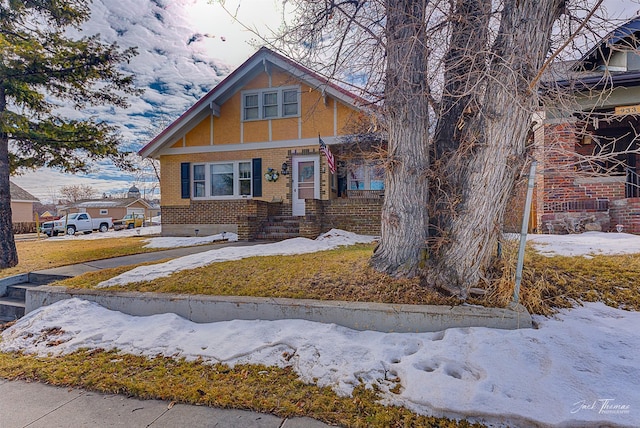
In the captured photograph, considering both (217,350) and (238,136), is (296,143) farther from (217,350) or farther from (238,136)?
(217,350)

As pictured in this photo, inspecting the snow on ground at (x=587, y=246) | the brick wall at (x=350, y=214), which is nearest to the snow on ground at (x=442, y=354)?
the snow on ground at (x=587, y=246)

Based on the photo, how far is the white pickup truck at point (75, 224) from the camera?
21.3m

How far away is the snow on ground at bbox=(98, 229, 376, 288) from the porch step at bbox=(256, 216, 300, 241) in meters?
1.44

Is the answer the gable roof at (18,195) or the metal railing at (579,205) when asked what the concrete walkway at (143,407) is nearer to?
the metal railing at (579,205)

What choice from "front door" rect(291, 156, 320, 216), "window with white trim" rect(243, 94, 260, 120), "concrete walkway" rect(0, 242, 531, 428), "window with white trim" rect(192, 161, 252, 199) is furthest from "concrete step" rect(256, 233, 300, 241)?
"concrete walkway" rect(0, 242, 531, 428)

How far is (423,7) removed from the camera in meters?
3.72

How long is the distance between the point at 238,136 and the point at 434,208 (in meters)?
10.0

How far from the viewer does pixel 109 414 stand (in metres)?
2.25

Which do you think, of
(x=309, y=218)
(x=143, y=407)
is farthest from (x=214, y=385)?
(x=309, y=218)

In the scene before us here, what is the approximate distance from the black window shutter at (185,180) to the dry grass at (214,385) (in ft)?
32.7

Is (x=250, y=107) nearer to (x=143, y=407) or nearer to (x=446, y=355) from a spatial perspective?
(x=143, y=407)

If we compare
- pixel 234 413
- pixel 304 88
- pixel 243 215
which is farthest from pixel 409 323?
pixel 304 88

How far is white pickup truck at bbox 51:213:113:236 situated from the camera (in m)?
21.3

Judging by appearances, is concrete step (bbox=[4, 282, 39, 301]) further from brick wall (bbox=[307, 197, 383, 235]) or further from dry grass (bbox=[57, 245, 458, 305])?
brick wall (bbox=[307, 197, 383, 235])
